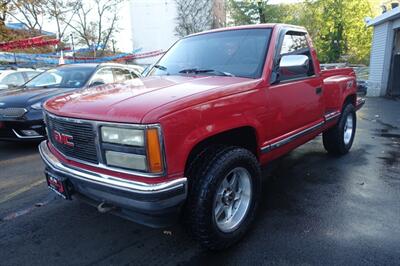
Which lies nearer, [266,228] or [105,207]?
[105,207]

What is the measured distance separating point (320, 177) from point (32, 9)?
98.1 ft

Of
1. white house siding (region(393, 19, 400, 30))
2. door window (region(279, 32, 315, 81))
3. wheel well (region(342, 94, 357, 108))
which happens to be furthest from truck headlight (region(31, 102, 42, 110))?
white house siding (region(393, 19, 400, 30))

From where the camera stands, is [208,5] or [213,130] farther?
[208,5]

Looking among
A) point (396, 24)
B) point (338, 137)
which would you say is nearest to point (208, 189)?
point (338, 137)

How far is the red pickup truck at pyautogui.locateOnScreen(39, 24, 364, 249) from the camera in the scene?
2102 millimetres

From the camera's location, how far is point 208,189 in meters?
2.34

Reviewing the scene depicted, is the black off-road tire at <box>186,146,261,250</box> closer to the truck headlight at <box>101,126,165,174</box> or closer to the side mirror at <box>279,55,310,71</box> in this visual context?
the truck headlight at <box>101,126,165,174</box>

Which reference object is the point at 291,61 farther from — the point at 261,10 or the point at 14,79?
the point at 261,10

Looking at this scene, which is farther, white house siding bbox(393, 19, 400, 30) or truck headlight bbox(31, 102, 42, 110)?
white house siding bbox(393, 19, 400, 30)

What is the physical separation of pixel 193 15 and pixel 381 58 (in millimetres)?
30108

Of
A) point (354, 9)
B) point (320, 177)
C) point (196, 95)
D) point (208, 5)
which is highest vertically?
point (208, 5)

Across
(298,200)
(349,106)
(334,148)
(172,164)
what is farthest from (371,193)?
(172,164)

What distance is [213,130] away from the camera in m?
2.38

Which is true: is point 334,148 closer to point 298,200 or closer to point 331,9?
point 298,200
